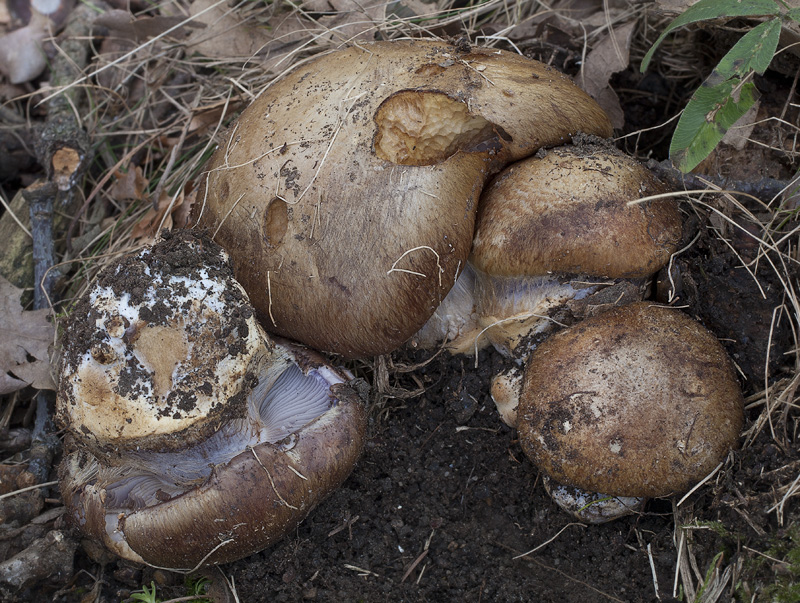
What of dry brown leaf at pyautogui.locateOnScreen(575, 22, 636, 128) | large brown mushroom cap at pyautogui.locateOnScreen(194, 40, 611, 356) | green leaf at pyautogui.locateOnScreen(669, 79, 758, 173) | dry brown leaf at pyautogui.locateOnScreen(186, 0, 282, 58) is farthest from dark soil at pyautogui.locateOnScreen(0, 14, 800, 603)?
dry brown leaf at pyautogui.locateOnScreen(186, 0, 282, 58)

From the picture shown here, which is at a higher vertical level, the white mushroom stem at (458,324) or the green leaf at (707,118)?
the green leaf at (707,118)

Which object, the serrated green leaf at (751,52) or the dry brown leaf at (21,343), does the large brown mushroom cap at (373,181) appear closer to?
the serrated green leaf at (751,52)

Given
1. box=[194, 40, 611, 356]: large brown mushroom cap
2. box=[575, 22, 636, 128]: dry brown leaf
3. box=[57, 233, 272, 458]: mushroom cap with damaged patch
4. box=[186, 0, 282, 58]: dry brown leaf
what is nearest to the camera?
box=[57, 233, 272, 458]: mushroom cap with damaged patch

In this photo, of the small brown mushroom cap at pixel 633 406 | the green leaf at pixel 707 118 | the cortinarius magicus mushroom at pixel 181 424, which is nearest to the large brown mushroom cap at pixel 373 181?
the cortinarius magicus mushroom at pixel 181 424

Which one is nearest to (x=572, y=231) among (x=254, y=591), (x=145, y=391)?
(x=145, y=391)

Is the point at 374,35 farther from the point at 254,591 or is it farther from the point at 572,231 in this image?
the point at 254,591

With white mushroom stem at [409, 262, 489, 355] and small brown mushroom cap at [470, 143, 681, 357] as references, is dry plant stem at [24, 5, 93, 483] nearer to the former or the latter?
white mushroom stem at [409, 262, 489, 355]
